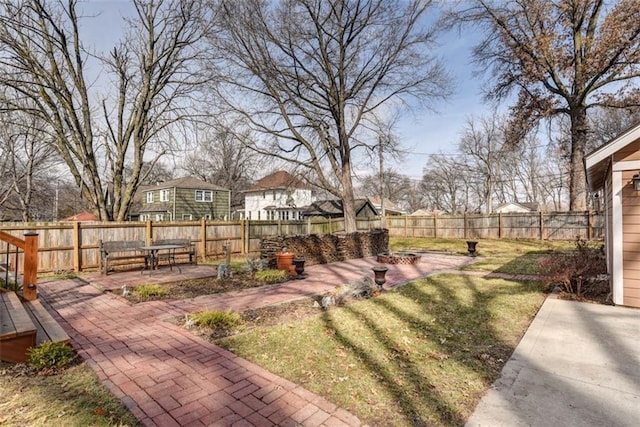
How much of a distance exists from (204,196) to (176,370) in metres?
26.7

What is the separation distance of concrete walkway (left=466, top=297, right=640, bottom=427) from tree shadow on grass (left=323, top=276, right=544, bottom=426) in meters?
0.18

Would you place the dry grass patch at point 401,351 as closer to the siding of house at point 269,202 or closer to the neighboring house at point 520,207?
the siding of house at point 269,202

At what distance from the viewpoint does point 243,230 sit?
14203 mm

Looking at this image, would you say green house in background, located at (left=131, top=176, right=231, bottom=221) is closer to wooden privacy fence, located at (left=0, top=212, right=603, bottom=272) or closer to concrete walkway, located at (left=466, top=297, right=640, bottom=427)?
wooden privacy fence, located at (left=0, top=212, right=603, bottom=272)

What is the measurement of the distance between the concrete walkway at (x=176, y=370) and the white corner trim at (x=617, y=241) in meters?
5.70

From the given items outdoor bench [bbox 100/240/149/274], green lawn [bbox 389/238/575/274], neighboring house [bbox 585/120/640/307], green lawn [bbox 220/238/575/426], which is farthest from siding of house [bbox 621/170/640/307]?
outdoor bench [bbox 100/240/149/274]

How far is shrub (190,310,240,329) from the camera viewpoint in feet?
15.2

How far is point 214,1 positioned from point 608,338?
1551cm

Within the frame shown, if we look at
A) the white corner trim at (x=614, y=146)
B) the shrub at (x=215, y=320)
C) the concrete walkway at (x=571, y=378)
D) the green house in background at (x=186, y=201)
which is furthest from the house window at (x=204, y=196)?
the concrete walkway at (x=571, y=378)

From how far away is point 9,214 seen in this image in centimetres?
2802

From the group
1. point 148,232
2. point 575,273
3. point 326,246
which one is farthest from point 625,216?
point 148,232

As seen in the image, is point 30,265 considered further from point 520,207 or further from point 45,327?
point 520,207

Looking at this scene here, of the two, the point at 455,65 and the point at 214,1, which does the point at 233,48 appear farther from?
the point at 455,65

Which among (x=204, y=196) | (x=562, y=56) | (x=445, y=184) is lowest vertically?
(x=204, y=196)
